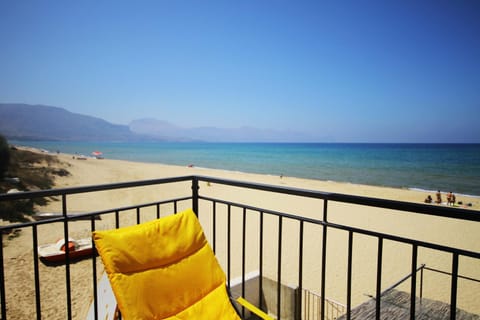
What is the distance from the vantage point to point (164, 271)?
176 centimetres

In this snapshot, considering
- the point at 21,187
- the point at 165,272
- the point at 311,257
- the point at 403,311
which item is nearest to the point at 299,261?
the point at 165,272

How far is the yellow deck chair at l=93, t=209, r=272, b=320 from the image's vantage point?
1.59m

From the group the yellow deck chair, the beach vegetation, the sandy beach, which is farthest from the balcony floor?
the beach vegetation

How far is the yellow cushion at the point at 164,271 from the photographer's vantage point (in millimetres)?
1592

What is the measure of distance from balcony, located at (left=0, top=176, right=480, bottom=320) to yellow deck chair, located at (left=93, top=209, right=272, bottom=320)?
0.28 m

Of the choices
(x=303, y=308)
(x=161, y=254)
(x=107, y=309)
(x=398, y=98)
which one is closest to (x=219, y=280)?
(x=161, y=254)

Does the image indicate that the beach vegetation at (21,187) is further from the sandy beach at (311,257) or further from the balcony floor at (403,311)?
the balcony floor at (403,311)

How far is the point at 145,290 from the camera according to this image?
64.4 inches

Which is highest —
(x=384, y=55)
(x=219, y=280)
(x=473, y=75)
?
(x=473, y=75)

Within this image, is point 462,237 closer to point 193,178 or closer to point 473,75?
point 193,178

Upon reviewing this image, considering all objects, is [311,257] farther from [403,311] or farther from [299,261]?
[299,261]

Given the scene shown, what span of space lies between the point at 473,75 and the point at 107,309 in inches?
2875

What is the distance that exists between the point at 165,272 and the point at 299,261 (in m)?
0.96

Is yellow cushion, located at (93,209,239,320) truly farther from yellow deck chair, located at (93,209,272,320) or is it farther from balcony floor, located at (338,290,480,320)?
balcony floor, located at (338,290,480,320)
